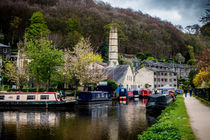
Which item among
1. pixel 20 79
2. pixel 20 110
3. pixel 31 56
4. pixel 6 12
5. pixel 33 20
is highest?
pixel 6 12

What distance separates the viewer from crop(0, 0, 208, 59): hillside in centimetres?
9569

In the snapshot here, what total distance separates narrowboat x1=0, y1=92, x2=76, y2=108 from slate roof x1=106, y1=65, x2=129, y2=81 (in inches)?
1128

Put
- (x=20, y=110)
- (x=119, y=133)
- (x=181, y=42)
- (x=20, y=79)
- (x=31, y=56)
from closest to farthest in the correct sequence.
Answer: (x=119, y=133) < (x=20, y=110) < (x=31, y=56) < (x=20, y=79) < (x=181, y=42)

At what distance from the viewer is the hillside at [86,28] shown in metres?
95.7

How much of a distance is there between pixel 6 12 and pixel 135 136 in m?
99.3

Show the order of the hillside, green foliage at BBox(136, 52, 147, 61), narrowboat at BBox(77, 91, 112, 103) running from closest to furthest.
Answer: narrowboat at BBox(77, 91, 112, 103) → the hillside → green foliage at BBox(136, 52, 147, 61)

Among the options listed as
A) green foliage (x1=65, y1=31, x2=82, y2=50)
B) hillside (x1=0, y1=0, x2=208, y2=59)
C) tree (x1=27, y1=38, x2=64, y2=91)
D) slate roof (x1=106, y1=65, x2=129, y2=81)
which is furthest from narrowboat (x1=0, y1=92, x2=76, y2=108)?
green foliage (x1=65, y1=31, x2=82, y2=50)

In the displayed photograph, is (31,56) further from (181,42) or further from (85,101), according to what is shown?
(181,42)

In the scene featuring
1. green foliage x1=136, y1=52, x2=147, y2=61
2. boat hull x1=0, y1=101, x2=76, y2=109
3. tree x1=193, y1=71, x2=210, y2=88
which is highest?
green foliage x1=136, y1=52, x2=147, y2=61

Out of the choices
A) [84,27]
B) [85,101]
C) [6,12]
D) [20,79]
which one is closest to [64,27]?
[84,27]

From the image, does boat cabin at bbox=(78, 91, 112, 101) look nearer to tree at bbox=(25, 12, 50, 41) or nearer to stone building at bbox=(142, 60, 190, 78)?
tree at bbox=(25, 12, 50, 41)

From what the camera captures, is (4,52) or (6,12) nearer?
(4,52)

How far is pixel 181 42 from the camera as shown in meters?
160

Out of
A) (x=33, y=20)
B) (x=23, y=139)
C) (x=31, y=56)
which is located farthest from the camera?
(x=33, y=20)
